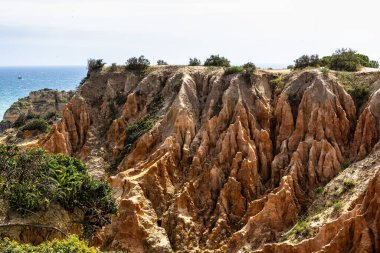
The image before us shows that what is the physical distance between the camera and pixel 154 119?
132 ft

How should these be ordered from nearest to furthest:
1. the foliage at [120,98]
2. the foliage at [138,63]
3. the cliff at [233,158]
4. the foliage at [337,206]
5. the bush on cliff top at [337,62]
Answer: the foliage at [337,206], the cliff at [233,158], the bush on cliff top at [337,62], the foliage at [120,98], the foliage at [138,63]

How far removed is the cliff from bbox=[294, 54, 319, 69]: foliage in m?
2.30

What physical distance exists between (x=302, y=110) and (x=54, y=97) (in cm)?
6240

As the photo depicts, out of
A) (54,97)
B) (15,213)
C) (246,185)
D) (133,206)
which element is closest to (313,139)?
(246,185)

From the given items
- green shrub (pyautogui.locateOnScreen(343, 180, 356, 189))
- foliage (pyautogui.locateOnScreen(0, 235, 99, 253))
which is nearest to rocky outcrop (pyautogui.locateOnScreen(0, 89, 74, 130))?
green shrub (pyautogui.locateOnScreen(343, 180, 356, 189))

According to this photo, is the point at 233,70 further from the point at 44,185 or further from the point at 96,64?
the point at 44,185

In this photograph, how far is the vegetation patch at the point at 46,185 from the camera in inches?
876

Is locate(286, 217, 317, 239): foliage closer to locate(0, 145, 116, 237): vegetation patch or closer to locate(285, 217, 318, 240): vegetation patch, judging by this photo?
locate(285, 217, 318, 240): vegetation patch

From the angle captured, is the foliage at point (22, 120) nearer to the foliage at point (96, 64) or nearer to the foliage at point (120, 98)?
the foliage at point (96, 64)

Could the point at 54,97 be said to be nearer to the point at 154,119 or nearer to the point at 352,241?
the point at 154,119

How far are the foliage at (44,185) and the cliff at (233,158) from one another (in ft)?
14.4

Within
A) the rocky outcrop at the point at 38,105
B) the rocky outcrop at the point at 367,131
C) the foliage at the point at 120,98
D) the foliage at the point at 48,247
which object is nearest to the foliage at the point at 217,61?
the foliage at the point at 120,98

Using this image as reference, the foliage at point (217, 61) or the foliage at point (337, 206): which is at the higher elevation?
the foliage at point (217, 61)

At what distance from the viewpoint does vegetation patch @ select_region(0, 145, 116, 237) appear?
22250mm
